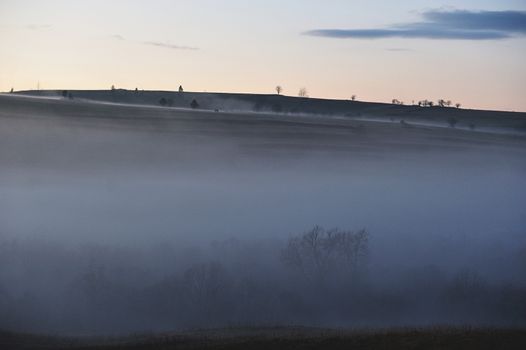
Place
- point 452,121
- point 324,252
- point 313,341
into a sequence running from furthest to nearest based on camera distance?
point 452,121, point 324,252, point 313,341

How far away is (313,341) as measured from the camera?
85.0ft

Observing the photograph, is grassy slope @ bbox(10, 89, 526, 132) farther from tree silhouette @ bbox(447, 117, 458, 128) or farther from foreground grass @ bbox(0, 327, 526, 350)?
foreground grass @ bbox(0, 327, 526, 350)

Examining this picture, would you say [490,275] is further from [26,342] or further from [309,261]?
[26,342]

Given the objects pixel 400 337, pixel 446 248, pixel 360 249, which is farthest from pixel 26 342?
pixel 446 248

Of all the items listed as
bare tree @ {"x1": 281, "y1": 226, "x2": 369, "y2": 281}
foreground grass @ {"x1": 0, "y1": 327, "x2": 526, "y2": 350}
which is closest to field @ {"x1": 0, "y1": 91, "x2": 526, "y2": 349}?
bare tree @ {"x1": 281, "y1": 226, "x2": 369, "y2": 281}

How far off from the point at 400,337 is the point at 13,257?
89.8 feet

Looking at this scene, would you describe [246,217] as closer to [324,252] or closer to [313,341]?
[324,252]

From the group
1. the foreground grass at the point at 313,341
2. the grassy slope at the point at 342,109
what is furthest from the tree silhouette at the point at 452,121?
the foreground grass at the point at 313,341

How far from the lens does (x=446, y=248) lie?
188ft

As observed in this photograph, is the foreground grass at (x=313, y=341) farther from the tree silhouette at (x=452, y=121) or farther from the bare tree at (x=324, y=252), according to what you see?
the tree silhouette at (x=452, y=121)

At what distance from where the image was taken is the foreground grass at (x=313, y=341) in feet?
81.1

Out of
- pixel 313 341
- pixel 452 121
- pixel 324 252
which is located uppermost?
pixel 452 121

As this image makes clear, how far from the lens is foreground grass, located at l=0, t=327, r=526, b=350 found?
24.7 metres

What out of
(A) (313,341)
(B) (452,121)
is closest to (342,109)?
(B) (452,121)
